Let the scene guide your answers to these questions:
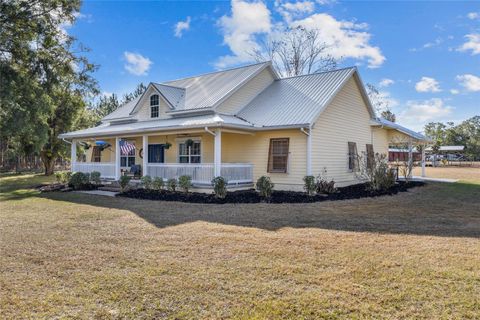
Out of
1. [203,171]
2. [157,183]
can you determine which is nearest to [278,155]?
[203,171]

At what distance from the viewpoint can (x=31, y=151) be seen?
32188mm

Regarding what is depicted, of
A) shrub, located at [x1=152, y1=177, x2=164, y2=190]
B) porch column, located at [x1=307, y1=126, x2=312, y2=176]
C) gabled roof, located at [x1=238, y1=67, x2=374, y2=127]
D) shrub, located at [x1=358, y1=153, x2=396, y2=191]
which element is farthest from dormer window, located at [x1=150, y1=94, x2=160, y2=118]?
shrub, located at [x1=358, y1=153, x2=396, y2=191]

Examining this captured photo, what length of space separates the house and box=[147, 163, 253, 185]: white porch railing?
4 cm

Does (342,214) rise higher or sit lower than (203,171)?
lower

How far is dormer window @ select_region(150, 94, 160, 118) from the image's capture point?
→ 61.9ft

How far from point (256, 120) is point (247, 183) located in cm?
286

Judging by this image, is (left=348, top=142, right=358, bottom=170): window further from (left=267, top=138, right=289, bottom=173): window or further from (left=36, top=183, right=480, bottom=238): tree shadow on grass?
(left=267, top=138, right=289, bottom=173): window

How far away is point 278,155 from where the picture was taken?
15.0 m

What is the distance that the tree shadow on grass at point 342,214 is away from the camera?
Answer: 26.9 feet

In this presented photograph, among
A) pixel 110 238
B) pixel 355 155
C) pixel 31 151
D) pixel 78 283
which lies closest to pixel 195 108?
pixel 355 155

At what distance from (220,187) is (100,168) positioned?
9.22m

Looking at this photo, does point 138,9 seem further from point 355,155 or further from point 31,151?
point 31,151

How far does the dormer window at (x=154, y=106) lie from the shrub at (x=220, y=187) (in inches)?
298

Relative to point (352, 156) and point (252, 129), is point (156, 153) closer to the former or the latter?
point (252, 129)
